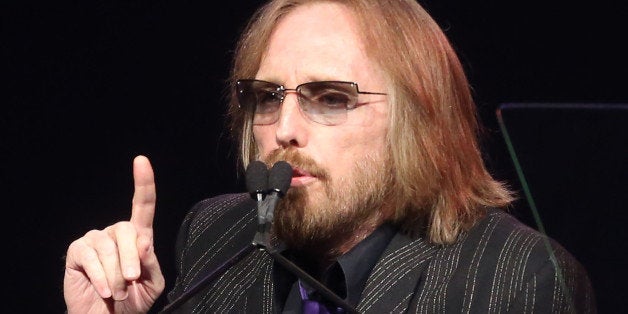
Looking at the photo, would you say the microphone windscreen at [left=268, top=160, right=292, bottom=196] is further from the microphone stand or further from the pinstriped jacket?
the pinstriped jacket

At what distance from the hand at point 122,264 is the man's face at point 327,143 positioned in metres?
0.37

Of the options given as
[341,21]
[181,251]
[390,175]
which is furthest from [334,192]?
[181,251]

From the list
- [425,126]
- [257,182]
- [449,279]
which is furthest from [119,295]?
[425,126]

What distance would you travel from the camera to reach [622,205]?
0.94m

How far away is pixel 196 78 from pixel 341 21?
1.21 metres

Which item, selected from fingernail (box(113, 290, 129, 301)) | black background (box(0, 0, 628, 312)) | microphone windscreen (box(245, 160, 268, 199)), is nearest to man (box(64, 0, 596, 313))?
fingernail (box(113, 290, 129, 301))

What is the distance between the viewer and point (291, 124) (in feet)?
7.51

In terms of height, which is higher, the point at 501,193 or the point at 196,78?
the point at 196,78

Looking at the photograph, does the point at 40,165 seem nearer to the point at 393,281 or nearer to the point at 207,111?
the point at 207,111

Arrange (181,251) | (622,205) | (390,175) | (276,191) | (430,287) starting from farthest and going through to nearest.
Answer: (181,251)
(390,175)
(430,287)
(276,191)
(622,205)

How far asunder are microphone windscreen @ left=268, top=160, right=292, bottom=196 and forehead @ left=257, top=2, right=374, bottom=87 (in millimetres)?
546

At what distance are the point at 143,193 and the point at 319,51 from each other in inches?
23.4

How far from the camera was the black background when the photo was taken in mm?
3447

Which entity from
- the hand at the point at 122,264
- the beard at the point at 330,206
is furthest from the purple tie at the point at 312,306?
the hand at the point at 122,264
